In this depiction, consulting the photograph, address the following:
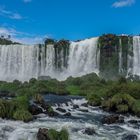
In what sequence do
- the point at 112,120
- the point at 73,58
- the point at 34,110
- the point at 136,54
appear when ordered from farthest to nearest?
the point at 73,58
the point at 136,54
the point at 34,110
the point at 112,120

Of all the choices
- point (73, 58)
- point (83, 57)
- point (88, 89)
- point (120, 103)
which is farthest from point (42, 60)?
point (120, 103)

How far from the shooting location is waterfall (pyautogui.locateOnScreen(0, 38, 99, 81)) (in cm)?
8769

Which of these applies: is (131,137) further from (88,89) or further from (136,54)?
(136,54)

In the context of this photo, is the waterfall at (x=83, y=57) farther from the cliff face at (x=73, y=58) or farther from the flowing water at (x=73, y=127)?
the flowing water at (x=73, y=127)

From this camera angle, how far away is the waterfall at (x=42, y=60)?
8769 cm

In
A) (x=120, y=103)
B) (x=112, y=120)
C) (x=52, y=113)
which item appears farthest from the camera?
(x=120, y=103)

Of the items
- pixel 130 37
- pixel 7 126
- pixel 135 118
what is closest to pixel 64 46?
pixel 130 37

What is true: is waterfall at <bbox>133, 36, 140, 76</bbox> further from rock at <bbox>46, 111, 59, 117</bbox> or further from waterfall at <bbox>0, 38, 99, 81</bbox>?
rock at <bbox>46, 111, 59, 117</bbox>

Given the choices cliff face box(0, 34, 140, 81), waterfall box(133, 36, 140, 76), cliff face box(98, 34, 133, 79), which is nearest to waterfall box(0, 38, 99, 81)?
cliff face box(0, 34, 140, 81)

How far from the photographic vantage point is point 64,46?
89.4 m

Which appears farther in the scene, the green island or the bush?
the bush

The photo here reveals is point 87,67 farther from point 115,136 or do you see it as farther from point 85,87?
point 115,136

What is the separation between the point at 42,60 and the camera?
89500 mm

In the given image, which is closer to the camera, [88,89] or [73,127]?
[73,127]
